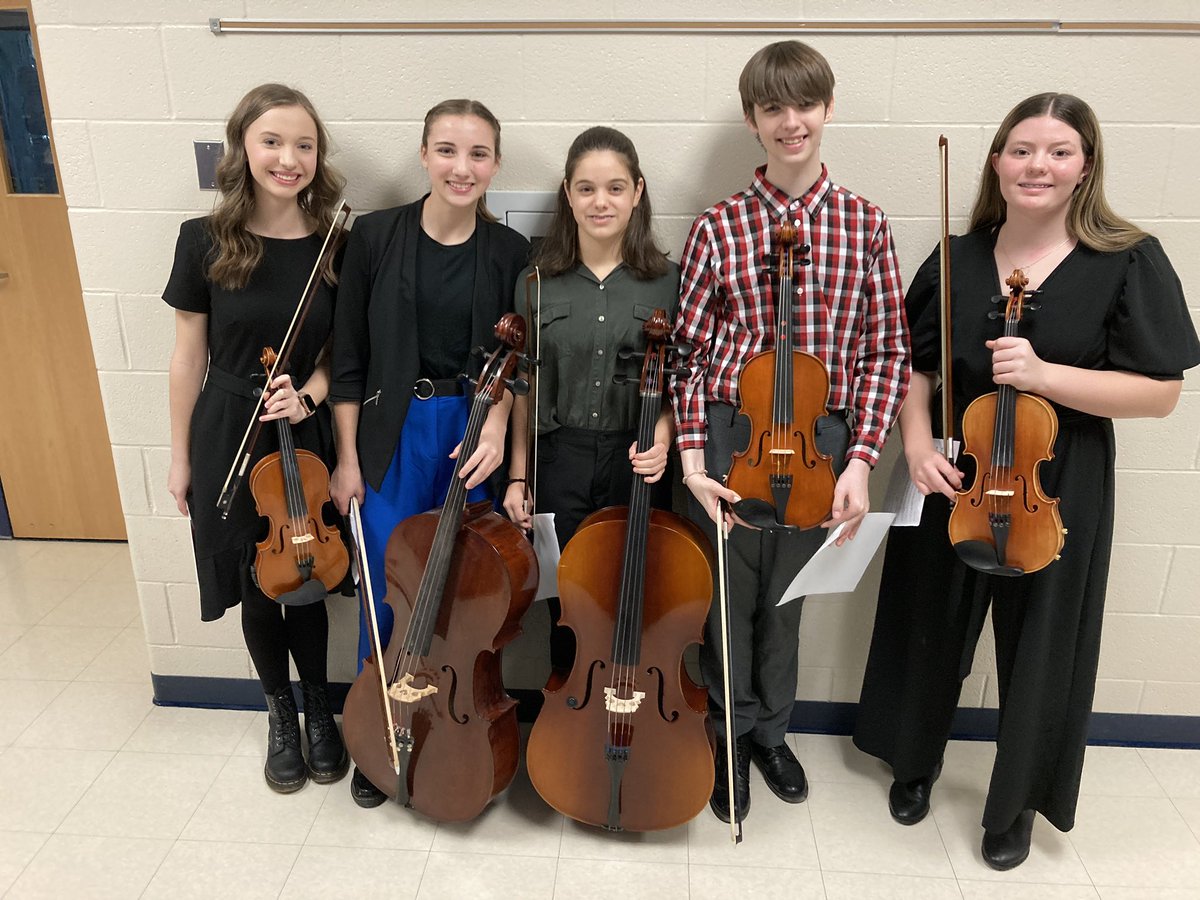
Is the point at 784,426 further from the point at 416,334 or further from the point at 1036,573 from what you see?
the point at 416,334

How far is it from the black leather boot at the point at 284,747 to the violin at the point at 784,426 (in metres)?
1.27

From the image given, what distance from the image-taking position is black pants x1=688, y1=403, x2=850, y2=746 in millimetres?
1794

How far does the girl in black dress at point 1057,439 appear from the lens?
5.23ft

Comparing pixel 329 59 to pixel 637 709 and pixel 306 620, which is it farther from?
pixel 637 709

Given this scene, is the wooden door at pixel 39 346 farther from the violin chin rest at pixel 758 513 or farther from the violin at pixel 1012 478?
the violin at pixel 1012 478

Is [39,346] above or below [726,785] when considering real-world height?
above

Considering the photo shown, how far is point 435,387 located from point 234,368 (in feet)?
1.42

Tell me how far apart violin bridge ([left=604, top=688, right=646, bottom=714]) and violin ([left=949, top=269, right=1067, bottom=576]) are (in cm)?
69

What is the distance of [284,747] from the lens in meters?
2.17

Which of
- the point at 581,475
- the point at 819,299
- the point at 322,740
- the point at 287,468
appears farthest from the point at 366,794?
the point at 819,299

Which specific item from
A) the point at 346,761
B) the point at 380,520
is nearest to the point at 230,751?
the point at 346,761

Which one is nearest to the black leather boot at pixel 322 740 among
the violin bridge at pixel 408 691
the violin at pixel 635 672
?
the violin bridge at pixel 408 691

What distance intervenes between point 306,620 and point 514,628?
61cm

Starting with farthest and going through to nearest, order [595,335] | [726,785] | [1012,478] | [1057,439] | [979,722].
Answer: [979,722] → [726,785] → [595,335] → [1057,439] → [1012,478]
